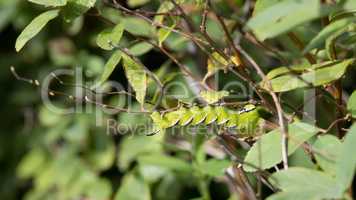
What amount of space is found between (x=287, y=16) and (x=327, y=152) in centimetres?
21

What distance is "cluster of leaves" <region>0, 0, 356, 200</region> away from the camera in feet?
2.52

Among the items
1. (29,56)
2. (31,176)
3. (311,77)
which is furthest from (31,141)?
(311,77)

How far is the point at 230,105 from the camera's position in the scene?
921 mm

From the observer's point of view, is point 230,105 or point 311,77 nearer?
point 311,77

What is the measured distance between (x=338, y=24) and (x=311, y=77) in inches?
4.1

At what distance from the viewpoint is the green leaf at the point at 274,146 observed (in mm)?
801

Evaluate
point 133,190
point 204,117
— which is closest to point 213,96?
point 204,117

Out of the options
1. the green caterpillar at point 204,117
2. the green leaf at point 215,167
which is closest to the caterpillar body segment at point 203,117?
the green caterpillar at point 204,117

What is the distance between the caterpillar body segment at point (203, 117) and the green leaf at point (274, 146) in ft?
0.24

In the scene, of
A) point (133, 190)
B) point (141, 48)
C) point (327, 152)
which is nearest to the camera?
point (327, 152)

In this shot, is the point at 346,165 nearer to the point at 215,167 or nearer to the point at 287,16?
the point at 287,16

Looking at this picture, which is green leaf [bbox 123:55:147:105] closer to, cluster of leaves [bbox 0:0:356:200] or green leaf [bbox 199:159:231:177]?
cluster of leaves [bbox 0:0:356:200]

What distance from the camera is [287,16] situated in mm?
642

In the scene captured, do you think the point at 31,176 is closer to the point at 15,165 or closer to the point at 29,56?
the point at 15,165
